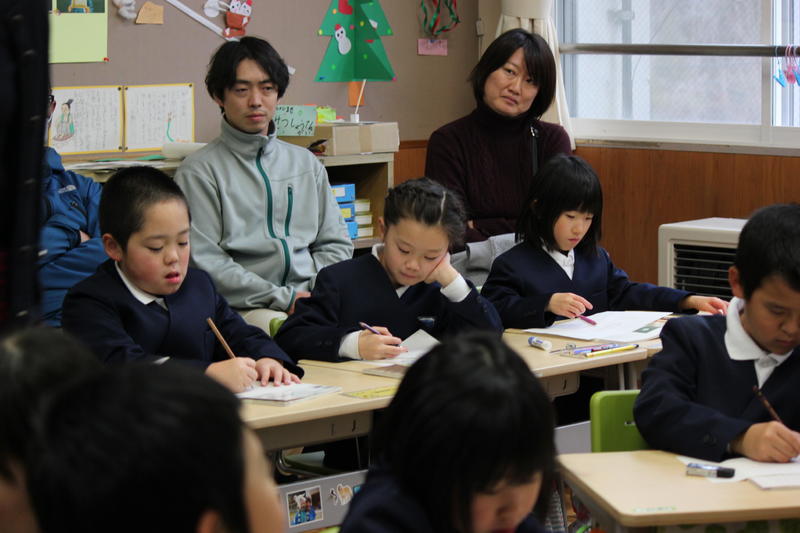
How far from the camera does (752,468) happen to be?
200 cm

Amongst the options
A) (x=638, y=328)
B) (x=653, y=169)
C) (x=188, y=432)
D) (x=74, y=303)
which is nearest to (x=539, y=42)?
(x=653, y=169)

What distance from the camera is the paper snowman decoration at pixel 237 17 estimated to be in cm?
476

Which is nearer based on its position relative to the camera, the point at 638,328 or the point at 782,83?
the point at 638,328

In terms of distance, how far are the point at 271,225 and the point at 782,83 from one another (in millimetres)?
2356

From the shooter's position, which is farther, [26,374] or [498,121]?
[498,121]

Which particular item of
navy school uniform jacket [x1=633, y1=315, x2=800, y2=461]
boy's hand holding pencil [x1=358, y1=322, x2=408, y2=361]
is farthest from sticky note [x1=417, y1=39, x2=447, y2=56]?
navy school uniform jacket [x1=633, y1=315, x2=800, y2=461]

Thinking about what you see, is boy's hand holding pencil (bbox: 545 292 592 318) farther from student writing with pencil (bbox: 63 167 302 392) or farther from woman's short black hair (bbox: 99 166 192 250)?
woman's short black hair (bbox: 99 166 192 250)

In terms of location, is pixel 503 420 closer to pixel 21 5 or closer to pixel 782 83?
pixel 21 5

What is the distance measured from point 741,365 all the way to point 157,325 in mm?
1381

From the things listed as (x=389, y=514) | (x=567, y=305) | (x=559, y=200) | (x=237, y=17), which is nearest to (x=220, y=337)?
(x=567, y=305)

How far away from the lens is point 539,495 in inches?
55.4

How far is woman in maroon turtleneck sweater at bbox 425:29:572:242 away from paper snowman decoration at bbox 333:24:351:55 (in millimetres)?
1131

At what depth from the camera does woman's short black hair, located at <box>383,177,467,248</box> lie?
2977 mm

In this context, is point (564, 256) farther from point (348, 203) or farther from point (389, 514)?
point (389, 514)
